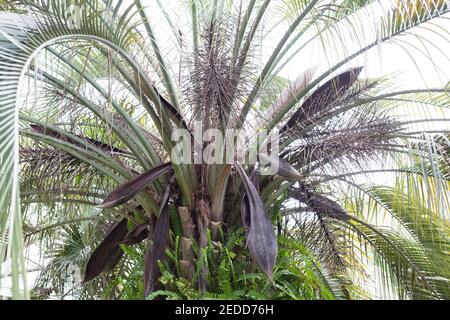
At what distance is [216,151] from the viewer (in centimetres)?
236

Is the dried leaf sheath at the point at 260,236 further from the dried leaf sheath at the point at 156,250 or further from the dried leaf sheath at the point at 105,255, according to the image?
the dried leaf sheath at the point at 105,255

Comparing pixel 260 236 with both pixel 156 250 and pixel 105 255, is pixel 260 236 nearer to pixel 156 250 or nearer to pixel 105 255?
pixel 156 250

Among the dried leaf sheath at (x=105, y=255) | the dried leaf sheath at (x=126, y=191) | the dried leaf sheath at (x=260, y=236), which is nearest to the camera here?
the dried leaf sheath at (x=260, y=236)

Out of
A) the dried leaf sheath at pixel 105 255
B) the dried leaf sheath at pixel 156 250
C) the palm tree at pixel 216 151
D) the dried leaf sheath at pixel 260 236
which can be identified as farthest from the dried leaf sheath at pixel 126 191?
the dried leaf sheath at pixel 105 255

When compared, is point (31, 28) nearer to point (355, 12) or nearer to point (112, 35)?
point (112, 35)

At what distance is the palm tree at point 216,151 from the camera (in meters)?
2.14

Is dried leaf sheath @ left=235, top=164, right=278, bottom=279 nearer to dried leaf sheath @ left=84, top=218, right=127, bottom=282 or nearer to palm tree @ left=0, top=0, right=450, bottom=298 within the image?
palm tree @ left=0, top=0, right=450, bottom=298

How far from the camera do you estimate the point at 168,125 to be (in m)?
2.51

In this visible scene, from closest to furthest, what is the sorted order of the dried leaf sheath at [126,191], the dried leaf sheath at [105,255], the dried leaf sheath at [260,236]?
1. the dried leaf sheath at [260,236]
2. the dried leaf sheath at [126,191]
3. the dried leaf sheath at [105,255]

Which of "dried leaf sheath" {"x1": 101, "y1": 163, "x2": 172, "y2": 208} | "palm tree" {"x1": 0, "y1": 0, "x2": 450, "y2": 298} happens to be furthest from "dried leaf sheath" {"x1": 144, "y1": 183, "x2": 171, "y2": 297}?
"dried leaf sheath" {"x1": 101, "y1": 163, "x2": 172, "y2": 208}

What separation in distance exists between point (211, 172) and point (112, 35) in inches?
29.6

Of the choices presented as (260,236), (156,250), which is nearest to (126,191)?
(156,250)
